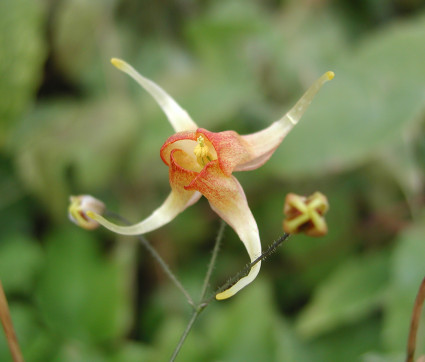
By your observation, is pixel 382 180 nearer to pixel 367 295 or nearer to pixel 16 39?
pixel 367 295

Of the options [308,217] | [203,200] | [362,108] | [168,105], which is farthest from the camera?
[203,200]

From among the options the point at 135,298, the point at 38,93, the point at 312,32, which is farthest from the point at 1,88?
the point at 312,32

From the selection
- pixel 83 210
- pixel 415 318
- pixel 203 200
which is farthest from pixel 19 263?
pixel 415 318

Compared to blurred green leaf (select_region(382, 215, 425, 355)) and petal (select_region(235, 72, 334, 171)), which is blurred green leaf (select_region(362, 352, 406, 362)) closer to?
blurred green leaf (select_region(382, 215, 425, 355))

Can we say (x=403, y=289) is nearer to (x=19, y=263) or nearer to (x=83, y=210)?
(x=83, y=210)

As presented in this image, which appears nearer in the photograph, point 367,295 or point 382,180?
point 367,295

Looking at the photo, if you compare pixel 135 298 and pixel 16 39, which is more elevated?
pixel 16 39
